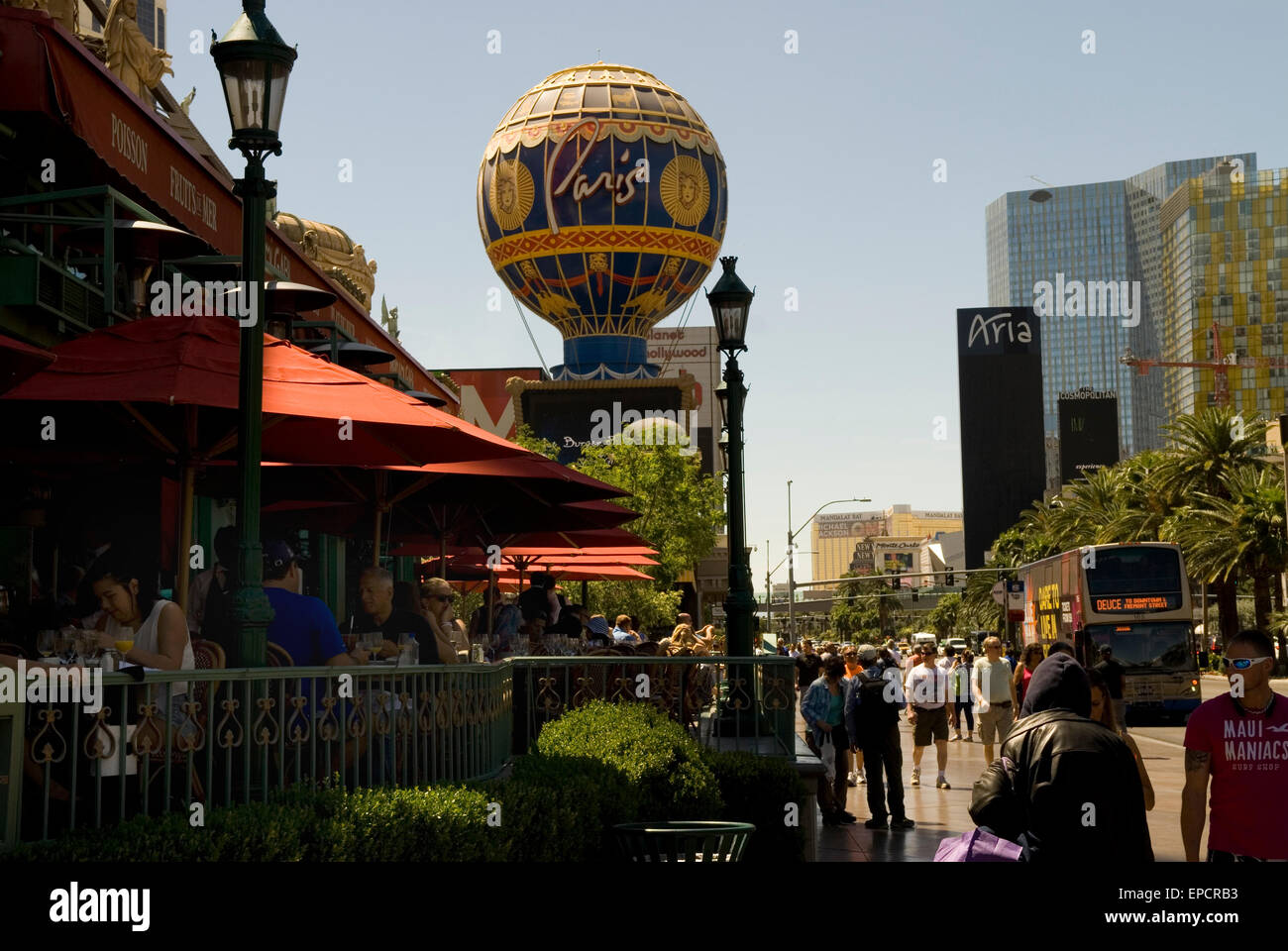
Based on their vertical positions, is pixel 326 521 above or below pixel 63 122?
below

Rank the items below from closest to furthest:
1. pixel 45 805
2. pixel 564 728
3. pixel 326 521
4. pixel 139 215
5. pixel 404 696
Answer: pixel 45 805 < pixel 404 696 < pixel 564 728 < pixel 139 215 < pixel 326 521

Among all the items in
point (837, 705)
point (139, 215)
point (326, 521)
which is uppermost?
point (139, 215)

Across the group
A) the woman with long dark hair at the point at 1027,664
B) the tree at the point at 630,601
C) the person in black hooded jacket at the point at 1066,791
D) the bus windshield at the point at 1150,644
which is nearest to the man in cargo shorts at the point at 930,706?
the woman with long dark hair at the point at 1027,664

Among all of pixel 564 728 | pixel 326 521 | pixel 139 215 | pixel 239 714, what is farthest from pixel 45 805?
pixel 326 521

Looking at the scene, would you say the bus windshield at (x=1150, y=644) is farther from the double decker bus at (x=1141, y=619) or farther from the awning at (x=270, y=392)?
the awning at (x=270, y=392)

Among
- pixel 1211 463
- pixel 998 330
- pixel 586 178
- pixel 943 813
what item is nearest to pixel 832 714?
pixel 943 813

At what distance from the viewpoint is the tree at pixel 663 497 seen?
45.8m

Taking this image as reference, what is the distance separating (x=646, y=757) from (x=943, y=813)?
9048mm

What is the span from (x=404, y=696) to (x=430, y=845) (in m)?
1.78

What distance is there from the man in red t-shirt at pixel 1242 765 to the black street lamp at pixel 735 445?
313 inches

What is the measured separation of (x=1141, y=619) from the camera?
33.5 m

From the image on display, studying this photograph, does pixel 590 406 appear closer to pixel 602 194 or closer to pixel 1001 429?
pixel 602 194

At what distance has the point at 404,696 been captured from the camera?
7980 mm
